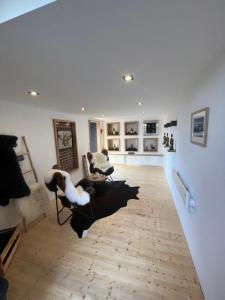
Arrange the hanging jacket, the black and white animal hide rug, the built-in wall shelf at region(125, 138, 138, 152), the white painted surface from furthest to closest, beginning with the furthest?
1. the built-in wall shelf at region(125, 138, 138, 152)
2. the black and white animal hide rug
3. the hanging jacket
4. the white painted surface

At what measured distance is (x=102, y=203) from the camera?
3.10 meters

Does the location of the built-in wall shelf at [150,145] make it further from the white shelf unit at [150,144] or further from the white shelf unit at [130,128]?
the white shelf unit at [130,128]

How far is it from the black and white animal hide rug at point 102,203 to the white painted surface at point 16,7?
2.39 meters

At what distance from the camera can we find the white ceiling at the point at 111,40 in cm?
62

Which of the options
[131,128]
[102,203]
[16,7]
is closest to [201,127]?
[16,7]

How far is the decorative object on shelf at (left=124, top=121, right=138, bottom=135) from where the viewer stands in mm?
6352

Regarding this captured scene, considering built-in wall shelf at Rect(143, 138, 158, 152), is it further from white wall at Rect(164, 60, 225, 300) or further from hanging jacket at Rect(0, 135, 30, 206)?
hanging jacket at Rect(0, 135, 30, 206)

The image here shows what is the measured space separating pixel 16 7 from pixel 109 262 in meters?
2.32

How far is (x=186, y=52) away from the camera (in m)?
0.99

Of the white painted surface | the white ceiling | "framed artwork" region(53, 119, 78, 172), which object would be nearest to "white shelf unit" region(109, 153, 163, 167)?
"framed artwork" region(53, 119, 78, 172)

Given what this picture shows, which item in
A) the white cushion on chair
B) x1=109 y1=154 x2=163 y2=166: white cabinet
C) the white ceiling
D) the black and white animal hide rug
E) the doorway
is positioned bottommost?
the black and white animal hide rug

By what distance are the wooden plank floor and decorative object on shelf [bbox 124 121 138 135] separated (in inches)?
167

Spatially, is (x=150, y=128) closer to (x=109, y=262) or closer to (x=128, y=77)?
(x=128, y=77)

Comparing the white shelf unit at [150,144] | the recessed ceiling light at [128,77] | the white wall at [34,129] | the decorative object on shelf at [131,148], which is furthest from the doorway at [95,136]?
the recessed ceiling light at [128,77]
